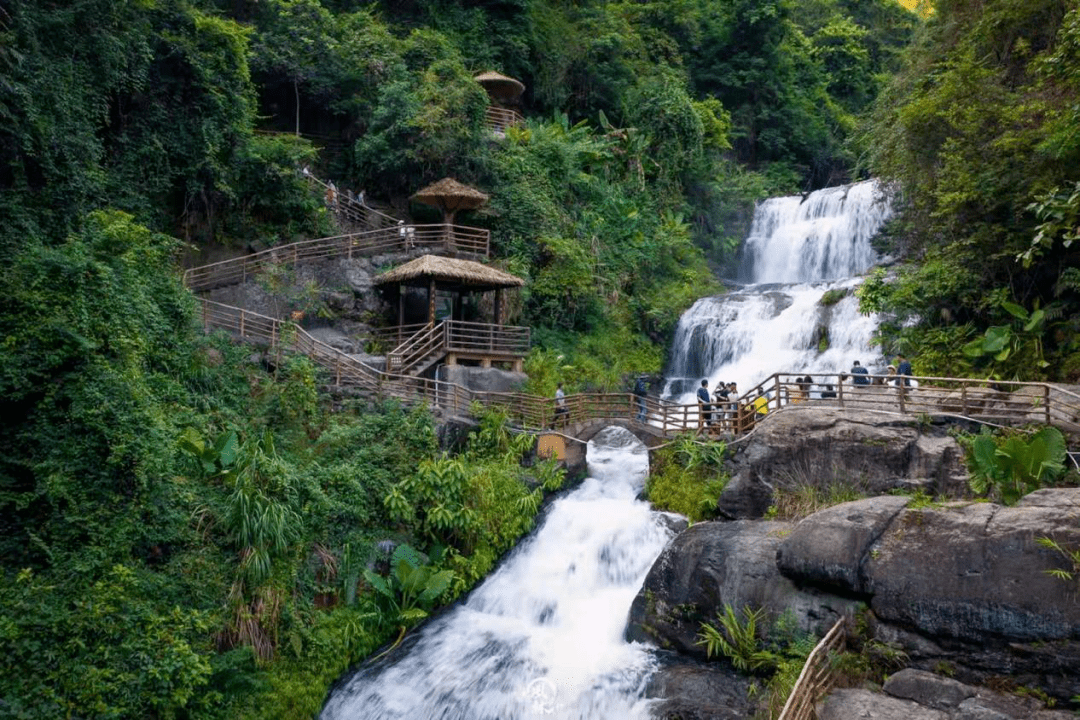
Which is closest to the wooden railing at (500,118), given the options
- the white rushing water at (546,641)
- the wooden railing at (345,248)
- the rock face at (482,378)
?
the wooden railing at (345,248)

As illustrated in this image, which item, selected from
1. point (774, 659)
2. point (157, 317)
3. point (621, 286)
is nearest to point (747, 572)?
point (774, 659)

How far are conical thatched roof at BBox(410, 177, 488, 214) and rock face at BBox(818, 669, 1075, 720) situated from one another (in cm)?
1834

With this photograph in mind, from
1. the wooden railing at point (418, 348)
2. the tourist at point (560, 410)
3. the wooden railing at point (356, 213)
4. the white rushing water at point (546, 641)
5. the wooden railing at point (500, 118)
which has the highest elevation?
the wooden railing at point (500, 118)

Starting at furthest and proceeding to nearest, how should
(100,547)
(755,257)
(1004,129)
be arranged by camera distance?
(755,257), (1004,129), (100,547)

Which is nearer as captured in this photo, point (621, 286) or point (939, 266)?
point (939, 266)

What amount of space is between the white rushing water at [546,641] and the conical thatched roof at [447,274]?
691 centimetres

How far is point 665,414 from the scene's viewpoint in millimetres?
18203

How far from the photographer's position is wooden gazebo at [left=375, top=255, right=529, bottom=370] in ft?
66.3

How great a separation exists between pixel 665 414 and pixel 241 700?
11049mm

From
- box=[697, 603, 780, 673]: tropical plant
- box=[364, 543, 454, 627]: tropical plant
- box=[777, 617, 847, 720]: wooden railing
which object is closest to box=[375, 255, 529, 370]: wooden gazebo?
box=[364, 543, 454, 627]: tropical plant

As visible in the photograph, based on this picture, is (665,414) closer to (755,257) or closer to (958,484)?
(958,484)

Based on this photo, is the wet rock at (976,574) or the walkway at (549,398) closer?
the wet rock at (976,574)

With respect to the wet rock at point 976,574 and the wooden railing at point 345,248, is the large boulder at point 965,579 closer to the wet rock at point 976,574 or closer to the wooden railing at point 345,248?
the wet rock at point 976,574

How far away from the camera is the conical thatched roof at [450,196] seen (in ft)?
78.7
